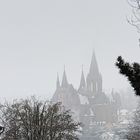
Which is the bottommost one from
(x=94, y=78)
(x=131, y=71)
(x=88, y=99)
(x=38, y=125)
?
(x=38, y=125)

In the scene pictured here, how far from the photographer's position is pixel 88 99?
14412cm

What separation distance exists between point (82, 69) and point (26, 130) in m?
120

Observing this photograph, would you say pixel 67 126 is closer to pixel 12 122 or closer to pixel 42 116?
pixel 42 116

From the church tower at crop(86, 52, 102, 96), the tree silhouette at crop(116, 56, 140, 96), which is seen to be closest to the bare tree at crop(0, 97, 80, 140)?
the tree silhouette at crop(116, 56, 140, 96)

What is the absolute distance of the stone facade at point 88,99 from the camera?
137750mm

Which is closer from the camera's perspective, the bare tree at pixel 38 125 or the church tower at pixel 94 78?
the bare tree at pixel 38 125

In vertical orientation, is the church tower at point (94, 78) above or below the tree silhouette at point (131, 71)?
above

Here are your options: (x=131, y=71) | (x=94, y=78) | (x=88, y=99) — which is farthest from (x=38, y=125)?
(x=88, y=99)

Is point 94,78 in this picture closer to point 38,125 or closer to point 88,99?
point 88,99

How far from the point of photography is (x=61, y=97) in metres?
138

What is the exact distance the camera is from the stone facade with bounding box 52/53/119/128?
5423 inches

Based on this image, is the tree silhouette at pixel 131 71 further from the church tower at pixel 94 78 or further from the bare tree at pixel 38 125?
the church tower at pixel 94 78

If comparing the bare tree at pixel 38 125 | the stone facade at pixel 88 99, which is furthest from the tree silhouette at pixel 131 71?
the stone facade at pixel 88 99

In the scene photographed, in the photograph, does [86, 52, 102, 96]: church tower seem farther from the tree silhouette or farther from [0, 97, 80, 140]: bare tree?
the tree silhouette
